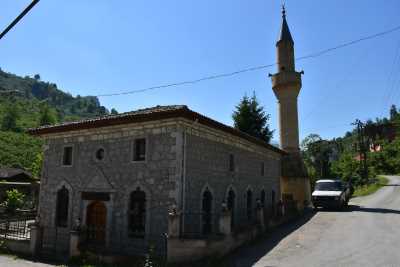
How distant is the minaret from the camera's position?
1046 inches

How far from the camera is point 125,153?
14.0 metres

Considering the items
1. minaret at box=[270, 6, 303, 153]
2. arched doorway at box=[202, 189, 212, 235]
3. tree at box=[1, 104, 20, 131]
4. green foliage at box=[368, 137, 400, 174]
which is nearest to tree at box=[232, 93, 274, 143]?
minaret at box=[270, 6, 303, 153]

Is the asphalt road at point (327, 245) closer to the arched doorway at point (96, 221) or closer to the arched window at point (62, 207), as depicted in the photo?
the arched doorway at point (96, 221)

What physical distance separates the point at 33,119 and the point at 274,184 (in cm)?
9232

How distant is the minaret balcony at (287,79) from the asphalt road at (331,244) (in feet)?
Answer: 36.2

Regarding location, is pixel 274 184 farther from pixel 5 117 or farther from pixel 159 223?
pixel 5 117

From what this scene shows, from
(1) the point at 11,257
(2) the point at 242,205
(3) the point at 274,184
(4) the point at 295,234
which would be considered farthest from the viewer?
(3) the point at 274,184

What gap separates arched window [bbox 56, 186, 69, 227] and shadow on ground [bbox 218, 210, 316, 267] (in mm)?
7652

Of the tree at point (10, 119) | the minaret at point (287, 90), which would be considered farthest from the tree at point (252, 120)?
the tree at point (10, 119)

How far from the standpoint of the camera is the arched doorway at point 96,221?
14094 millimetres

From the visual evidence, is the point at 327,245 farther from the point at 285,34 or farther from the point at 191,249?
the point at 285,34

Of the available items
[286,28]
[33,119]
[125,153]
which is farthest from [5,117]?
[125,153]

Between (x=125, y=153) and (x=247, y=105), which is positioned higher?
(x=247, y=105)

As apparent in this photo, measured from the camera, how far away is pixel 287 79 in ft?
87.2
